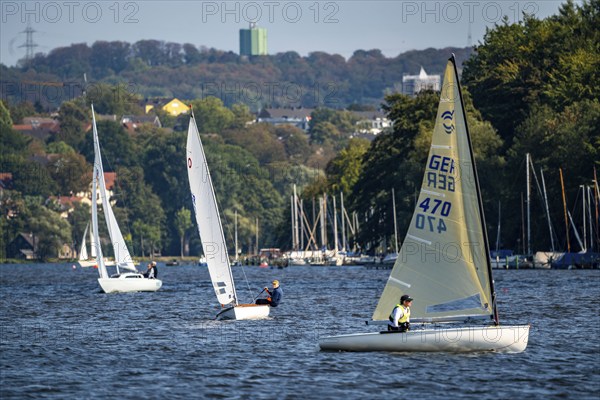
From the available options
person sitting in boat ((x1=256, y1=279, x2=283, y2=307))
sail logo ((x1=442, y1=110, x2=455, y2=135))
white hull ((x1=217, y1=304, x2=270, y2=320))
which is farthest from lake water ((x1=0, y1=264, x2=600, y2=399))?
sail logo ((x1=442, y1=110, x2=455, y2=135))

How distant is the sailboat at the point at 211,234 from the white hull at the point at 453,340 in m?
15.6

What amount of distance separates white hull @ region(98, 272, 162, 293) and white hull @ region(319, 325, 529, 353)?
149 ft

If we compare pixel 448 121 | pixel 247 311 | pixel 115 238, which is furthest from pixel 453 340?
pixel 115 238

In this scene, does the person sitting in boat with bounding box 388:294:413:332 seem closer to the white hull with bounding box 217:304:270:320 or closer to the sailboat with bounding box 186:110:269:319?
the white hull with bounding box 217:304:270:320

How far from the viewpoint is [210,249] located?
188ft

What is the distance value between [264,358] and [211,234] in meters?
15.5

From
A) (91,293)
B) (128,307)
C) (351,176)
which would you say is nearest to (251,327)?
(128,307)

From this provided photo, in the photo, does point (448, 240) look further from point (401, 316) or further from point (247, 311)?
point (247, 311)

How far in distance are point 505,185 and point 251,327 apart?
72.1 m

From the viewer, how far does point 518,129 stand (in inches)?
5059

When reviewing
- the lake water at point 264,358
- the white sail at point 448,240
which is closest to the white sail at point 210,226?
the lake water at point 264,358

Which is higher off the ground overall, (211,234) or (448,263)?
(211,234)

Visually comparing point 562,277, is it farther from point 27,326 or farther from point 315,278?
point 27,326

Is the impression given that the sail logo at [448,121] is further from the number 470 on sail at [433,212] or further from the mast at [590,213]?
the mast at [590,213]
